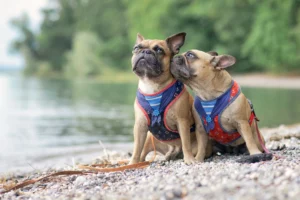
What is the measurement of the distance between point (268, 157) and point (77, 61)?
55762 millimetres

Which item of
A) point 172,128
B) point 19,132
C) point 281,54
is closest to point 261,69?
point 281,54

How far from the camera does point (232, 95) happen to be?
5.59m

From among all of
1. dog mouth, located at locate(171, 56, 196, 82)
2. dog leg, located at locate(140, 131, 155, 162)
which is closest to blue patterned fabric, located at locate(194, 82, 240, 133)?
dog mouth, located at locate(171, 56, 196, 82)

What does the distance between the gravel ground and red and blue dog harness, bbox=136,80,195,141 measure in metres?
0.55

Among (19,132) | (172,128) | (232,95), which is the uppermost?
(232,95)

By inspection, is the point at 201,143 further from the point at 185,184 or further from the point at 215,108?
the point at 185,184

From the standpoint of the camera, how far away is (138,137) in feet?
19.3

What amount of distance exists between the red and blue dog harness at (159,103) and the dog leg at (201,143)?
38 cm

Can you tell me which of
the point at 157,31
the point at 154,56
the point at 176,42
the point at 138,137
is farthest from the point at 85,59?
the point at 154,56

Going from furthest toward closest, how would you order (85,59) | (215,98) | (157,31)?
(85,59), (157,31), (215,98)

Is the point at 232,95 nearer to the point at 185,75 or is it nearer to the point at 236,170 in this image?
the point at 185,75

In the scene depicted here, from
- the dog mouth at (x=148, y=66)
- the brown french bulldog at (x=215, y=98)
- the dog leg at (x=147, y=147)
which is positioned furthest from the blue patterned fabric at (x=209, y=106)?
the dog leg at (x=147, y=147)

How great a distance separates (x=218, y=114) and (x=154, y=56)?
1055 mm

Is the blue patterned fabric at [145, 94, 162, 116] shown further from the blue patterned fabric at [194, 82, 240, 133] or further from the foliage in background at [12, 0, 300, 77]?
the foliage in background at [12, 0, 300, 77]
